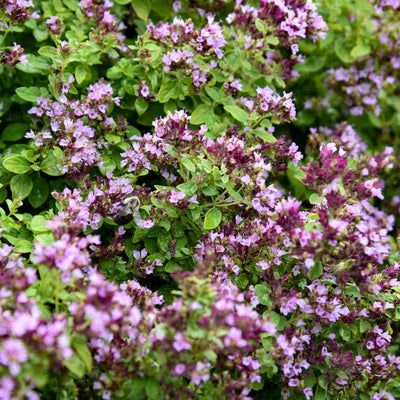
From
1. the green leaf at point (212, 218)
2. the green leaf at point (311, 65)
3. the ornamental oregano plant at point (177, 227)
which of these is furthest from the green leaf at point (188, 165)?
the green leaf at point (311, 65)

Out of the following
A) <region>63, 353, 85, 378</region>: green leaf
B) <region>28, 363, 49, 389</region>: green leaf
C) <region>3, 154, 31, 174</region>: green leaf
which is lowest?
<region>3, 154, 31, 174</region>: green leaf

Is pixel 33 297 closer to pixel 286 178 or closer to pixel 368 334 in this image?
pixel 368 334

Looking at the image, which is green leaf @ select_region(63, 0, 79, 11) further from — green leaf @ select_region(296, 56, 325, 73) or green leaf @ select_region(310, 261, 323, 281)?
green leaf @ select_region(310, 261, 323, 281)

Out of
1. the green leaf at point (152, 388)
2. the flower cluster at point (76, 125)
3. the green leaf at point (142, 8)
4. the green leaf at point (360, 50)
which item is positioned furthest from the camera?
the green leaf at point (360, 50)

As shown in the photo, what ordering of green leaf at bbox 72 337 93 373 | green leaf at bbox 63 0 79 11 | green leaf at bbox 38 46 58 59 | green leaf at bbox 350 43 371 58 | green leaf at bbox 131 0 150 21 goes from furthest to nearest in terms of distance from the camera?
green leaf at bbox 350 43 371 58 → green leaf at bbox 131 0 150 21 → green leaf at bbox 63 0 79 11 → green leaf at bbox 38 46 58 59 → green leaf at bbox 72 337 93 373

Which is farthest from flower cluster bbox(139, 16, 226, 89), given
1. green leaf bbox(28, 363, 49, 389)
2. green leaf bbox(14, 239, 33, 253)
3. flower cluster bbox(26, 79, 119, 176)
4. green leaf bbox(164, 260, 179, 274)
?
green leaf bbox(28, 363, 49, 389)

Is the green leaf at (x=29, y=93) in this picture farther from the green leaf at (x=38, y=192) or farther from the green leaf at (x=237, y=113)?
the green leaf at (x=237, y=113)
